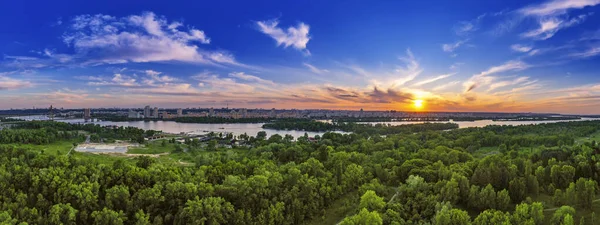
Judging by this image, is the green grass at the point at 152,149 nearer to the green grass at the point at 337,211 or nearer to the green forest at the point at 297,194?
the green forest at the point at 297,194

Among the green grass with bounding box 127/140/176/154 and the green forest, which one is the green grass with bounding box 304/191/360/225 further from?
the green grass with bounding box 127/140/176/154

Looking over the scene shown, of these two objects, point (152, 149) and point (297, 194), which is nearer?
point (297, 194)

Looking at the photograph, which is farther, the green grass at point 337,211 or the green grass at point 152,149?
the green grass at point 152,149

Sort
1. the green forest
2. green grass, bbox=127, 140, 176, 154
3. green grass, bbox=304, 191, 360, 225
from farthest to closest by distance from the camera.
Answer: green grass, bbox=127, 140, 176, 154 < green grass, bbox=304, 191, 360, 225 < the green forest

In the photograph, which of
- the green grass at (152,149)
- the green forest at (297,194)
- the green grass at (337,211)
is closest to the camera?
the green forest at (297,194)

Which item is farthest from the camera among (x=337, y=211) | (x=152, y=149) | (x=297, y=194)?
(x=152, y=149)

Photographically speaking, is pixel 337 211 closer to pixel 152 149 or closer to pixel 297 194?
pixel 297 194

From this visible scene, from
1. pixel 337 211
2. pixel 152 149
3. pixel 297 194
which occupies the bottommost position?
pixel 337 211

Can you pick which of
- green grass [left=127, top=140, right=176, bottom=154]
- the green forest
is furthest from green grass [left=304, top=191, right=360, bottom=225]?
green grass [left=127, top=140, right=176, bottom=154]

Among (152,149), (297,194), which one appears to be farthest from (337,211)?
(152,149)

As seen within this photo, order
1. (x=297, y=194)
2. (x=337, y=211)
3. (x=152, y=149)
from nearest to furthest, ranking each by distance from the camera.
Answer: (x=297, y=194), (x=337, y=211), (x=152, y=149)

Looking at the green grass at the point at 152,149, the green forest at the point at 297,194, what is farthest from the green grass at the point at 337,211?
the green grass at the point at 152,149

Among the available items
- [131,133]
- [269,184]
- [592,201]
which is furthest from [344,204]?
[131,133]
